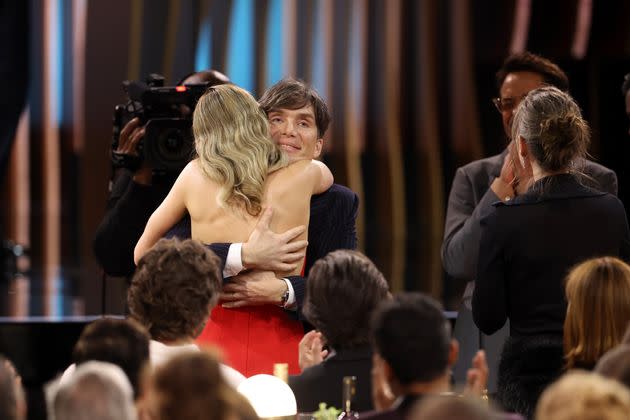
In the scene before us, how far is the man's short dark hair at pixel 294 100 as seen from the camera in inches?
126

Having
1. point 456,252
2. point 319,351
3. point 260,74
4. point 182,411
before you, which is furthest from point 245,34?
point 182,411

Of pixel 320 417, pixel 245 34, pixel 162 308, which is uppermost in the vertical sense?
pixel 245 34

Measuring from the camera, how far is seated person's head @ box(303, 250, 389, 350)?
8.12ft

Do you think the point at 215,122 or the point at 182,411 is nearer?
the point at 182,411

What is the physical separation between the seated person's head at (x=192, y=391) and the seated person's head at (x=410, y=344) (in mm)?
387

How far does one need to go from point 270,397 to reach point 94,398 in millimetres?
719

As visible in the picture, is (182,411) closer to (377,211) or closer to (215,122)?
(215,122)

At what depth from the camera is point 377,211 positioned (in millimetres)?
10055

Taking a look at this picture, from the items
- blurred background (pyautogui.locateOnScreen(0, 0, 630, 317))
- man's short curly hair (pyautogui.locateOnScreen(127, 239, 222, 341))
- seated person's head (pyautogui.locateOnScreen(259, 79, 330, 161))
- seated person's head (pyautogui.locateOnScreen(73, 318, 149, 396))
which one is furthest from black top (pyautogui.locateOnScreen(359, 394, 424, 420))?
blurred background (pyautogui.locateOnScreen(0, 0, 630, 317))

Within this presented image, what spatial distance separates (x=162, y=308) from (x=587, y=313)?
87 centimetres

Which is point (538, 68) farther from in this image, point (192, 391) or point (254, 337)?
point (192, 391)

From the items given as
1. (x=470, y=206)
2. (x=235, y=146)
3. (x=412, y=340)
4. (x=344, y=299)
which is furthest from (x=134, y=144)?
(x=412, y=340)

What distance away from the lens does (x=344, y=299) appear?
2.48 m

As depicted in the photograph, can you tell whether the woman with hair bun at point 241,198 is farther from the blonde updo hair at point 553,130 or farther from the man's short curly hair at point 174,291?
the blonde updo hair at point 553,130
